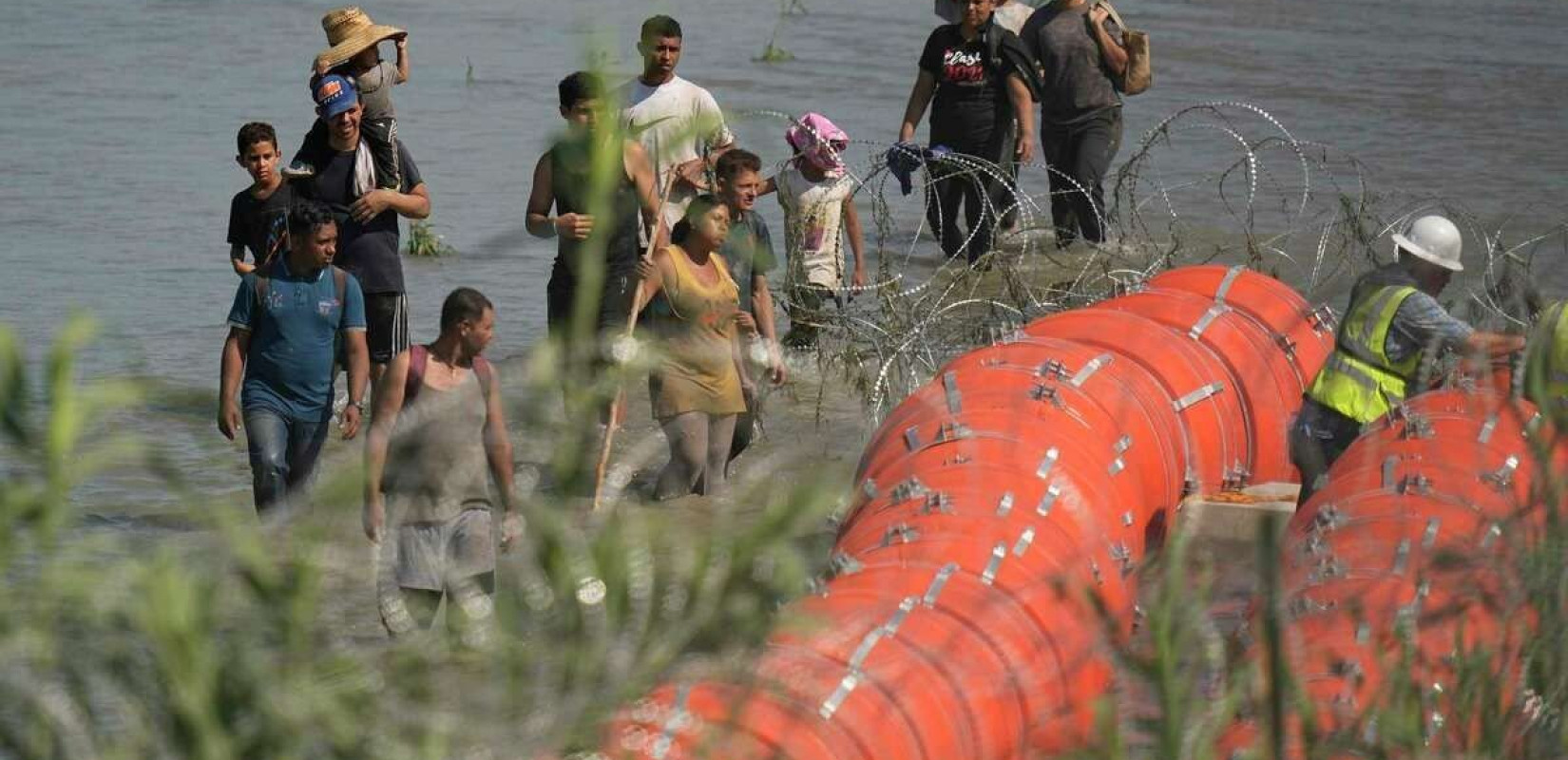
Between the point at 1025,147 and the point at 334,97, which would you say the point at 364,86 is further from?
the point at 1025,147

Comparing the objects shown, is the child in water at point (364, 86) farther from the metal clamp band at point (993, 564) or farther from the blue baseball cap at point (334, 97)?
the metal clamp band at point (993, 564)

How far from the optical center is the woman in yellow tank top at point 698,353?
31.4 ft

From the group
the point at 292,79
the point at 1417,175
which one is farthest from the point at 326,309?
the point at 292,79

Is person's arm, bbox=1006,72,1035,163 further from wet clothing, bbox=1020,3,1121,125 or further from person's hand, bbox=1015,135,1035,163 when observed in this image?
wet clothing, bbox=1020,3,1121,125

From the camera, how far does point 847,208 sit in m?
12.2

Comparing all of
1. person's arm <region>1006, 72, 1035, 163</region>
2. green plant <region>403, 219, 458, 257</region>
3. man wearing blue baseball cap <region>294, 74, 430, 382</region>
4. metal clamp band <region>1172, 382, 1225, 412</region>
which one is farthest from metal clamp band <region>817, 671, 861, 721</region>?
green plant <region>403, 219, 458, 257</region>

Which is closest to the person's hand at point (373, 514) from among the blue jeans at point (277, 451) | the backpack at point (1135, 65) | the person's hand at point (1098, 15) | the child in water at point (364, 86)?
the blue jeans at point (277, 451)

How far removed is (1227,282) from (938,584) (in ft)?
13.4

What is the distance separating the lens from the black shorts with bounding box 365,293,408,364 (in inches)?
403

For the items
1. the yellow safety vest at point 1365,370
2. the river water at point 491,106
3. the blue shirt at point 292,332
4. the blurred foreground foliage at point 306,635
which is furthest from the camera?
the river water at point 491,106

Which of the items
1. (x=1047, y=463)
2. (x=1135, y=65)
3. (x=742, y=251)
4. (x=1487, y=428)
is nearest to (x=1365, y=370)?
(x=1487, y=428)

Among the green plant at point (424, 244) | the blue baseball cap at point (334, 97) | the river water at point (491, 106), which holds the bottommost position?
the river water at point (491, 106)

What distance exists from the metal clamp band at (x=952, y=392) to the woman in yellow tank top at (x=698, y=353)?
84cm

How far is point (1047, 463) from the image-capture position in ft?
A: 27.7
